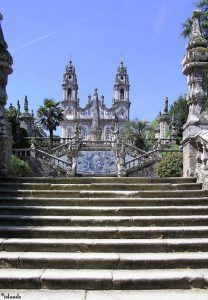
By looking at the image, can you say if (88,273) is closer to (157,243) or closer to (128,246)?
(128,246)

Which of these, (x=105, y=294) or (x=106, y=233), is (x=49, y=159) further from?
(x=105, y=294)

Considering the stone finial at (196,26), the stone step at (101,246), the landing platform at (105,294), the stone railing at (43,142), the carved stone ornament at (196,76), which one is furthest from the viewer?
the stone railing at (43,142)

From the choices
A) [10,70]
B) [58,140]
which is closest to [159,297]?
[10,70]

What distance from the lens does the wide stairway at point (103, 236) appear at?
4.37 m

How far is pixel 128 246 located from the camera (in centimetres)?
517

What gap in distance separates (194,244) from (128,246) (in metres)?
1.03

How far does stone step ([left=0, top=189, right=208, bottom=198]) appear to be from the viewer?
279 inches

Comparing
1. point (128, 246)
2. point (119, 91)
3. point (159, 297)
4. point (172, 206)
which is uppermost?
point (119, 91)

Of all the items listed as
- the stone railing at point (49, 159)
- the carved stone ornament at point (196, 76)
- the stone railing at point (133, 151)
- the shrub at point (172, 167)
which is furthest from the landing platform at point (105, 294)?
the stone railing at point (133, 151)

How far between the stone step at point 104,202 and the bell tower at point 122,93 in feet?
280

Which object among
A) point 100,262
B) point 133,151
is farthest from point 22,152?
point 100,262

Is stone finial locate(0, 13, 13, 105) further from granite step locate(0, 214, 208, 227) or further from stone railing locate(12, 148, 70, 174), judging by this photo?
stone railing locate(12, 148, 70, 174)

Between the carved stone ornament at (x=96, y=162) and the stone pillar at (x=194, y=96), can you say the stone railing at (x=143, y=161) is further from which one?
the stone pillar at (x=194, y=96)

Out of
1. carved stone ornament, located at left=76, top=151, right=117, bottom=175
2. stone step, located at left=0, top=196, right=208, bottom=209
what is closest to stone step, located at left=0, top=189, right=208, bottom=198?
stone step, located at left=0, top=196, right=208, bottom=209
